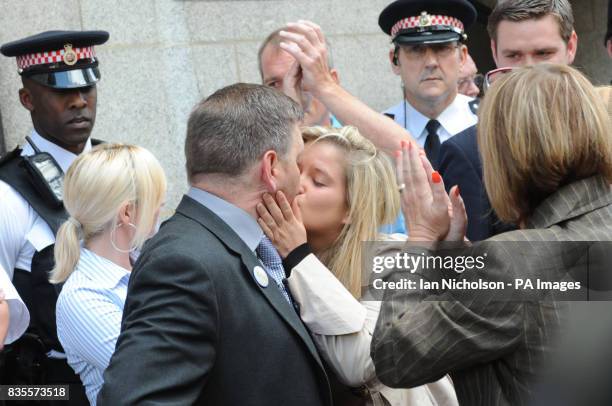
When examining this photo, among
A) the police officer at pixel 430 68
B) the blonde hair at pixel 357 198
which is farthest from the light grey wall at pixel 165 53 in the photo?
the blonde hair at pixel 357 198

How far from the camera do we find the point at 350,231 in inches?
121

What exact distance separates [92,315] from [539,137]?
1.60 metres

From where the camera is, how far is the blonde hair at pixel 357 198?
9.92 feet

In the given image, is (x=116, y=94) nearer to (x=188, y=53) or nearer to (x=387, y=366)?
(x=188, y=53)

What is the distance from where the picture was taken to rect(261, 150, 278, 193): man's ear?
8.60 ft

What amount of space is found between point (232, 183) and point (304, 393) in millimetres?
556

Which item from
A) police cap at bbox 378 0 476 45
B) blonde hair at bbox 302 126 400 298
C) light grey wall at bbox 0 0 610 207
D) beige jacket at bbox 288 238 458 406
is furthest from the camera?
light grey wall at bbox 0 0 610 207

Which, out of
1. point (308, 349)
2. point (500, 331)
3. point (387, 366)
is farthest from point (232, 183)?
point (500, 331)

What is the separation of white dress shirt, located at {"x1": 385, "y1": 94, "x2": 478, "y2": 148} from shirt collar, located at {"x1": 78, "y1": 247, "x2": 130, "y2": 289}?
1579 mm

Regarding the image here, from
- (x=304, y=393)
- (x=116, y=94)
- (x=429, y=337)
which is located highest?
(x=116, y=94)

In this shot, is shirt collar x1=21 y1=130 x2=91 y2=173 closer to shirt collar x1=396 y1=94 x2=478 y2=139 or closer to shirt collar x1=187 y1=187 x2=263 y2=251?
shirt collar x1=396 y1=94 x2=478 y2=139

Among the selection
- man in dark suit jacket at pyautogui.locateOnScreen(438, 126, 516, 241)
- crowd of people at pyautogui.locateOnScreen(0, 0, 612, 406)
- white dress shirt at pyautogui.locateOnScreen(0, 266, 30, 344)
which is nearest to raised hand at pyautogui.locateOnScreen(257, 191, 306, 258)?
crowd of people at pyautogui.locateOnScreen(0, 0, 612, 406)

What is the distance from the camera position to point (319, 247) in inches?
123

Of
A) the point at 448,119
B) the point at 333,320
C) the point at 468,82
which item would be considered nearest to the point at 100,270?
the point at 333,320
